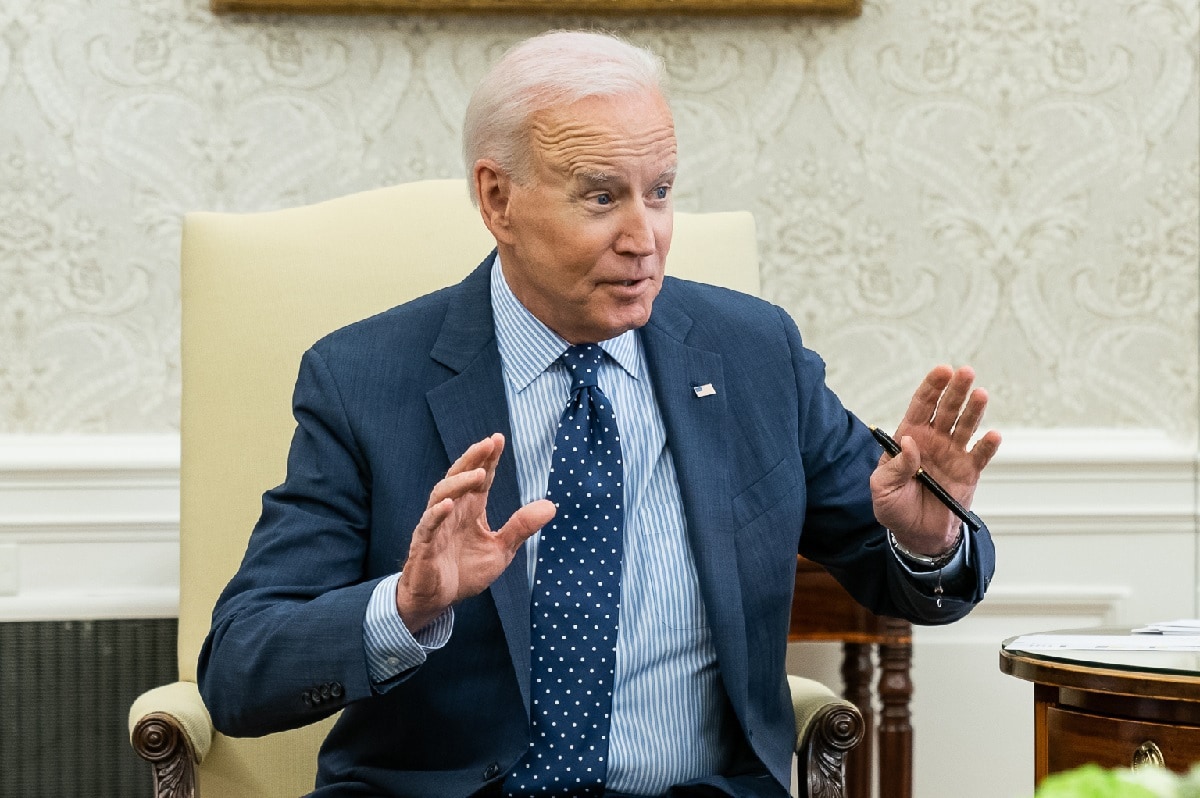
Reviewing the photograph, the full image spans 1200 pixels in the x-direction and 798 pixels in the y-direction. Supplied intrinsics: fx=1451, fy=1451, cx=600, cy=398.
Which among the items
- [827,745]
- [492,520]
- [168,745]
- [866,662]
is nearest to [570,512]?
[492,520]

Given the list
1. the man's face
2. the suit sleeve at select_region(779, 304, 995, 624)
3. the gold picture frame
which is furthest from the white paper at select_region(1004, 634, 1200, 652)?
the gold picture frame

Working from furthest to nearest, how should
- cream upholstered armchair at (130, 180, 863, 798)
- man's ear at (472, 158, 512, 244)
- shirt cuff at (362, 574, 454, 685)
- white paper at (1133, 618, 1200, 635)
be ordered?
cream upholstered armchair at (130, 180, 863, 798) → white paper at (1133, 618, 1200, 635) → man's ear at (472, 158, 512, 244) → shirt cuff at (362, 574, 454, 685)

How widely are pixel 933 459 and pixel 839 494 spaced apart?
10.0 inches

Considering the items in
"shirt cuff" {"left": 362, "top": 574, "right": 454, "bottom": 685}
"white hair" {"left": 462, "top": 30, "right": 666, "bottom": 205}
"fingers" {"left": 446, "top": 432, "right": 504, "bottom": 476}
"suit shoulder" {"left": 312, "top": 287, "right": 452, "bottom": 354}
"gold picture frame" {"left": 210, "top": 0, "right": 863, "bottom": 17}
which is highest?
"gold picture frame" {"left": 210, "top": 0, "right": 863, "bottom": 17}

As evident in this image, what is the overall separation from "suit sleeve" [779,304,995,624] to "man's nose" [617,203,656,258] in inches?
12.1

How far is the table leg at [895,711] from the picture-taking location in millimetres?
2445

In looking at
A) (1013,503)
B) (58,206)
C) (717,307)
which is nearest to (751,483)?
(717,307)

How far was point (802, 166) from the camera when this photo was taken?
262cm

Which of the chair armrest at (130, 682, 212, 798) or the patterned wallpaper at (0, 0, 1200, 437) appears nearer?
the chair armrest at (130, 682, 212, 798)

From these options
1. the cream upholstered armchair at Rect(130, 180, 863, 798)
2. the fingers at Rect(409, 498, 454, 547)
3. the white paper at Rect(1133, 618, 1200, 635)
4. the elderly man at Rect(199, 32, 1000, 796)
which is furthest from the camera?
the cream upholstered armchair at Rect(130, 180, 863, 798)

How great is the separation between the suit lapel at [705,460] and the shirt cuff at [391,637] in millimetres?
320

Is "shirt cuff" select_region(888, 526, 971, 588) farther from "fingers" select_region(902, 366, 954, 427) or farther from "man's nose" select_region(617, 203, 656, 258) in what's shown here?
"man's nose" select_region(617, 203, 656, 258)

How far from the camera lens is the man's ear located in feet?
5.50

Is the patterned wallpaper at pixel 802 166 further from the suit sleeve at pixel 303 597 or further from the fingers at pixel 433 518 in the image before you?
the fingers at pixel 433 518
